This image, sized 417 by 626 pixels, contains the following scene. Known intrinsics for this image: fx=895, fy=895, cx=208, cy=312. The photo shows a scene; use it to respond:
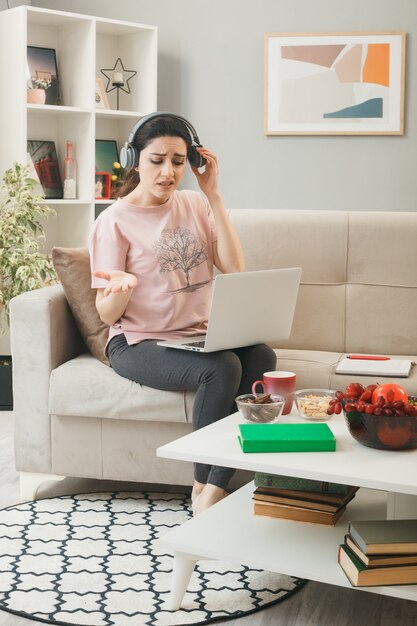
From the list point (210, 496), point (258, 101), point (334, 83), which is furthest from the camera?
point (258, 101)

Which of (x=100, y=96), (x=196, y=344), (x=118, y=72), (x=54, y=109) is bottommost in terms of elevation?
(x=196, y=344)

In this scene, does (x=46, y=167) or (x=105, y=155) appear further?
(x=105, y=155)

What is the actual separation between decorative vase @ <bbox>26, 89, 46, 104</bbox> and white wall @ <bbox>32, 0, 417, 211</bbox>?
0.76 metres

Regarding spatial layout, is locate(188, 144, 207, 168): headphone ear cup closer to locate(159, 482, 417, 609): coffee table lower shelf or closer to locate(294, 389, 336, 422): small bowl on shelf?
locate(294, 389, 336, 422): small bowl on shelf

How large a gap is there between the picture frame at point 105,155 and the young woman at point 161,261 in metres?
1.95

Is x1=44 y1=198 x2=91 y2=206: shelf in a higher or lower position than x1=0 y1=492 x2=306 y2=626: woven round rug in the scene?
higher

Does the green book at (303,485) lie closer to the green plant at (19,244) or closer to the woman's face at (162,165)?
the woman's face at (162,165)

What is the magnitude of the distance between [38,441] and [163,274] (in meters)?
0.64

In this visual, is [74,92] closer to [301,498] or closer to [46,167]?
[46,167]

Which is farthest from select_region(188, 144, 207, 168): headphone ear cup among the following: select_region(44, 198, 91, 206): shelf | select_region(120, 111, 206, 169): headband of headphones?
select_region(44, 198, 91, 206): shelf

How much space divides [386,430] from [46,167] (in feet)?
9.90

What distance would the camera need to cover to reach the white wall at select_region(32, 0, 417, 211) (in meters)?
4.47

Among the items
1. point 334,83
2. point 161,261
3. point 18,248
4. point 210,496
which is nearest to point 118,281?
point 161,261

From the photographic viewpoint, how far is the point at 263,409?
203cm
